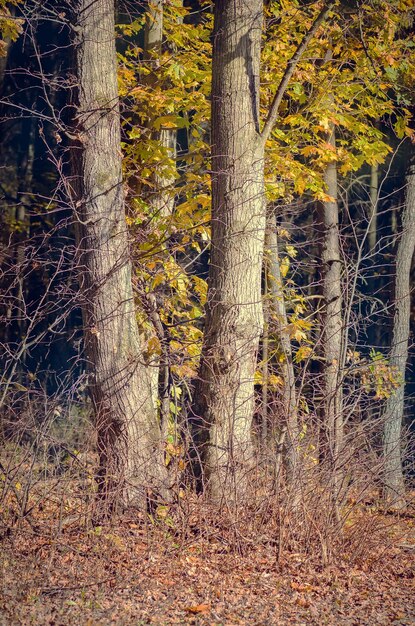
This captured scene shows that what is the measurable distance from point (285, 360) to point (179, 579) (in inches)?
176

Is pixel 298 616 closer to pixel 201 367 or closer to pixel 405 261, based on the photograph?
pixel 201 367

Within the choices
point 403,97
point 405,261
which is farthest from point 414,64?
point 405,261

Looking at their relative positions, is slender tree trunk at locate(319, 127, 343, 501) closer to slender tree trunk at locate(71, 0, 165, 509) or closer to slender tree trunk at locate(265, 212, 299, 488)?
slender tree trunk at locate(265, 212, 299, 488)

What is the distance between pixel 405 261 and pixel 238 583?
8117 mm

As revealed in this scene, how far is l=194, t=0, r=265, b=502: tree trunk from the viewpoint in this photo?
329 inches

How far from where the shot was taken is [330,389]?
826cm

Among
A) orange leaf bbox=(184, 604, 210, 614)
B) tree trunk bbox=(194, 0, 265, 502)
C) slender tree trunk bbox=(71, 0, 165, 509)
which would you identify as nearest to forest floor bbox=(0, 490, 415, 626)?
orange leaf bbox=(184, 604, 210, 614)

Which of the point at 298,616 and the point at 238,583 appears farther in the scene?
the point at 238,583

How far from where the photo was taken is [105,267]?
8.24 metres

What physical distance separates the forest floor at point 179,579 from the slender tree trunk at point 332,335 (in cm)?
93

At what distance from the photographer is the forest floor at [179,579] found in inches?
242

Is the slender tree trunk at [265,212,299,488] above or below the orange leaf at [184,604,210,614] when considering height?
above

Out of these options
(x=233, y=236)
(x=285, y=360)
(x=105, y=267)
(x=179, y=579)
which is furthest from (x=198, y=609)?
(x=285, y=360)

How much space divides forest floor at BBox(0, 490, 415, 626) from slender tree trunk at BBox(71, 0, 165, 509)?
86cm
